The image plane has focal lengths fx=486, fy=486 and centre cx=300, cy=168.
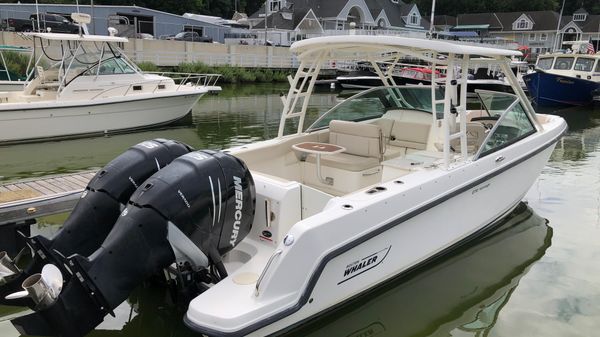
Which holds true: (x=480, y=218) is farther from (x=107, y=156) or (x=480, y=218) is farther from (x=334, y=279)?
(x=107, y=156)

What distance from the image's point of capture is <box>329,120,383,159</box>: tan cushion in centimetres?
468

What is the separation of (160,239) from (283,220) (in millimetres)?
1004

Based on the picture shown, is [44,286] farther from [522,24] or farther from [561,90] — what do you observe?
[522,24]

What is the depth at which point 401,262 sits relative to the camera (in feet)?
12.9

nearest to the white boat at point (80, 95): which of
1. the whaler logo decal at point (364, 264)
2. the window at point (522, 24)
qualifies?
the whaler logo decal at point (364, 264)

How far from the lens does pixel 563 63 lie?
63.6ft

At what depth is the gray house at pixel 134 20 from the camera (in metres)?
28.1

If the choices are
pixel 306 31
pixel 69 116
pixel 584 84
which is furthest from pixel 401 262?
pixel 306 31

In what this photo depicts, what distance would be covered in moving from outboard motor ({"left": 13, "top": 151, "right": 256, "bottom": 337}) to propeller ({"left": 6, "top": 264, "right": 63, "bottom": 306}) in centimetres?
4

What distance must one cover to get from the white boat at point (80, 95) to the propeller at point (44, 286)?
8174mm

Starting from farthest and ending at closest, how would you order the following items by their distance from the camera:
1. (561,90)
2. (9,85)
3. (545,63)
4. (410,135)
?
(545,63), (561,90), (9,85), (410,135)

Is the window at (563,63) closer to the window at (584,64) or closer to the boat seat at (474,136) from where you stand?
the window at (584,64)

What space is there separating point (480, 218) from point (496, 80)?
1979 cm

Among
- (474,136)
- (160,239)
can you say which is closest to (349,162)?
(474,136)
